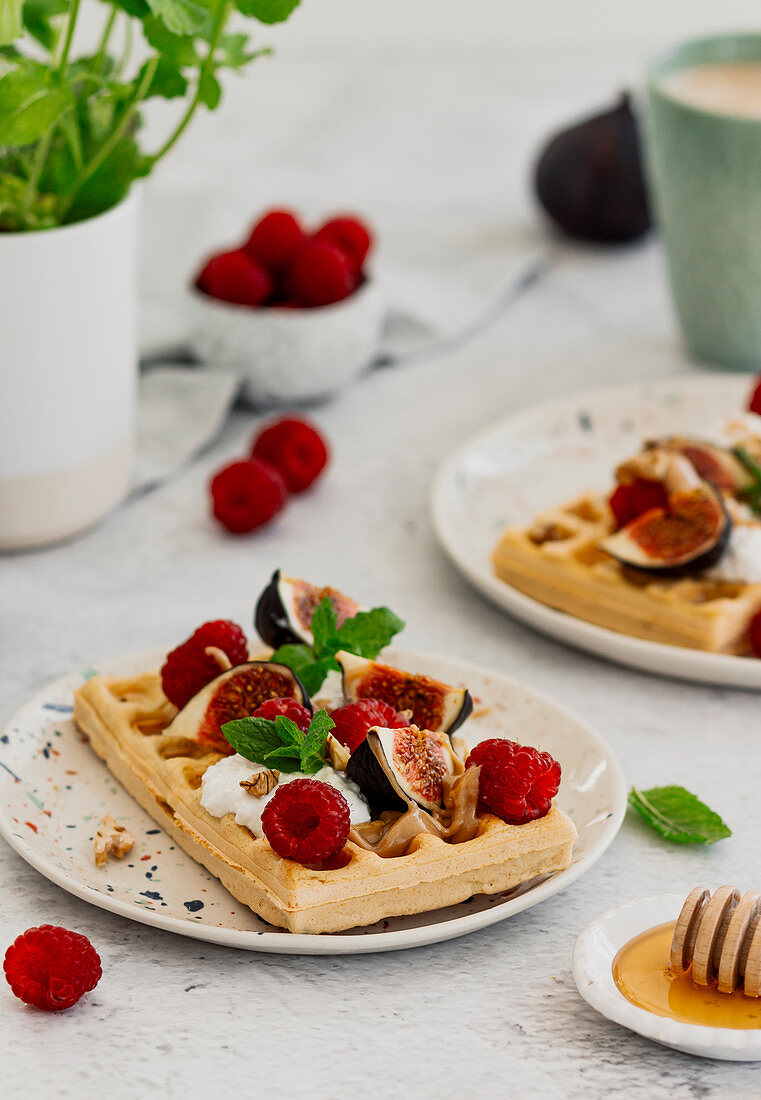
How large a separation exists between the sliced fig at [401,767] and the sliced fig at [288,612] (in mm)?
264

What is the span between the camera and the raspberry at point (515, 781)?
134cm

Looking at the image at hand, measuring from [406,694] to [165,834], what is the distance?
0.98 ft

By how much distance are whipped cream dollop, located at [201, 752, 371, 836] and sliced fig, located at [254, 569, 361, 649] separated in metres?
0.25

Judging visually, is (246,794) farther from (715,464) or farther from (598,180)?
(598,180)

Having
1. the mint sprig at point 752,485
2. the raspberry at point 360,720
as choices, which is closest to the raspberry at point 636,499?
the mint sprig at point 752,485

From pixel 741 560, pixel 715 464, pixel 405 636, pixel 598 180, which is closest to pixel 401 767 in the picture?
pixel 405 636

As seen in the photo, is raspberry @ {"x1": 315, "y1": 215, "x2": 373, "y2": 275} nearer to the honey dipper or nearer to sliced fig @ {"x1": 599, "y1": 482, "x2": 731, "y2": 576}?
sliced fig @ {"x1": 599, "y1": 482, "x2": 731, "y2": 576}

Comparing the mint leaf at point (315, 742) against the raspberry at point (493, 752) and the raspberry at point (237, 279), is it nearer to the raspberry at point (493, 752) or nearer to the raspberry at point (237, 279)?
the raspberry at point (493, 752)

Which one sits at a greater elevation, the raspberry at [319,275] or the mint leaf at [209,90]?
the mint leaf at [209,90]

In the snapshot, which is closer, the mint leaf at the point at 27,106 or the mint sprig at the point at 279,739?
the mint sprig at the point at 279,739

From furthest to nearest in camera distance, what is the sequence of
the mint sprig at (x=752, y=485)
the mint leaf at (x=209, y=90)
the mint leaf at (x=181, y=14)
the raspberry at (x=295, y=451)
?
1. the raspberry at (x=295, y=451)
2. the mint sprig at (x=752, y=485)
3. the mint leaf at (x=209, y=90)
4. the mint leaf at (x=181, y=14)

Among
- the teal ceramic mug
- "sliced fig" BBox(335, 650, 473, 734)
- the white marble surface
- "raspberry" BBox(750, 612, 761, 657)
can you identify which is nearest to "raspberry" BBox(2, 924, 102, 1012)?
the white marble surface

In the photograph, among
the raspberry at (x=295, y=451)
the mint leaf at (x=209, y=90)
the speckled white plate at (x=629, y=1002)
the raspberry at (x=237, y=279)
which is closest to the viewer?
the speckled white plate at (x=629, y=1002)

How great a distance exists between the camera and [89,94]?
73.0 inches
